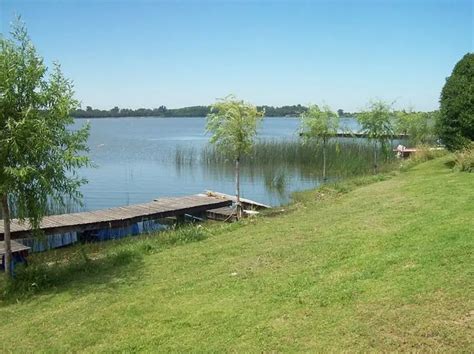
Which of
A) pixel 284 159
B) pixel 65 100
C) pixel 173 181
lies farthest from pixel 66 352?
pixel 284 159

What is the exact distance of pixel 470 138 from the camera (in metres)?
15.5

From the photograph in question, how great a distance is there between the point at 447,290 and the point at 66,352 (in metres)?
3.95

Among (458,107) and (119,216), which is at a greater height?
(458,107)

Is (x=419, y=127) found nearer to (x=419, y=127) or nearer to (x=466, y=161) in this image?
(x=419, y=127)

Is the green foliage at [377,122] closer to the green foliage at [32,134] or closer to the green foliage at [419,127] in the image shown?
the green foliage at [419,127]

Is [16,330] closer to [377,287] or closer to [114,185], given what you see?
[377,287]

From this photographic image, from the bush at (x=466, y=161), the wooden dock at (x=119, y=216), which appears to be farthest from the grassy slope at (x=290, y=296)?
the wooden dock at (x=119, y=216)

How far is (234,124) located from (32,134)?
7791 mm

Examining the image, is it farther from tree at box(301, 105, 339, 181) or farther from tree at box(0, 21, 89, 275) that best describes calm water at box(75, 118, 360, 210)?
tree at box(0, 21, 89, 275)

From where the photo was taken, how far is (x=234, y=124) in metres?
14.8

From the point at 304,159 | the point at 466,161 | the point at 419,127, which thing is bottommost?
the point at 304,159

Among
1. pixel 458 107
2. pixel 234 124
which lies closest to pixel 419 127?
pixel 458 107

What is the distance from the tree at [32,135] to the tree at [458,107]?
11.6 metres

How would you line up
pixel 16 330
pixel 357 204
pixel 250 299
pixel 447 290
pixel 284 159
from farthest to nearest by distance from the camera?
pixel 284 159 → pixel 357 204 → pixel 16 330 → pixel 250 299 → pixel 447 290
